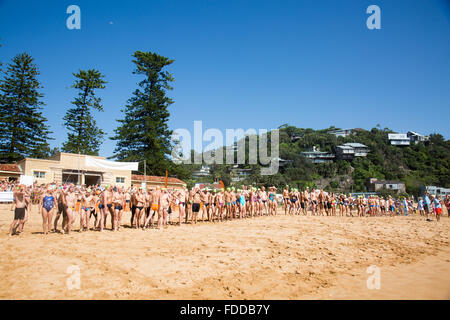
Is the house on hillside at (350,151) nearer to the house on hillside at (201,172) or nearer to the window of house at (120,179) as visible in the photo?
the house on hillside at (201,172)

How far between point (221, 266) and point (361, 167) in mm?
94240

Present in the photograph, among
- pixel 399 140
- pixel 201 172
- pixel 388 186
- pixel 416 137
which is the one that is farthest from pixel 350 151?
pixel 201 172

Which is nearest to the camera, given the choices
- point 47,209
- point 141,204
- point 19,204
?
point 19,204

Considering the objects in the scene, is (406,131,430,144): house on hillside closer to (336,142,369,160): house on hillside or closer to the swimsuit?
(336,142,369,160): house on hillside

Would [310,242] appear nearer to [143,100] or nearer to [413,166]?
[143,100]

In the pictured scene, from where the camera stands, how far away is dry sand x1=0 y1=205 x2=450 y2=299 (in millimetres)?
4603

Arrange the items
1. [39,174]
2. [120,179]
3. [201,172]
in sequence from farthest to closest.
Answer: [201,172] → [120,179] → [39,174]

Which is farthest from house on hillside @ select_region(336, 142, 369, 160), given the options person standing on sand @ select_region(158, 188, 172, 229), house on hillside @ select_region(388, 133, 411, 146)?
person standing on sand @ select_region(158, 188, 172, 229)

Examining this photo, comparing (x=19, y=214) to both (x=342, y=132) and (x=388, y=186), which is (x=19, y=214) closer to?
(x=388, y=186)

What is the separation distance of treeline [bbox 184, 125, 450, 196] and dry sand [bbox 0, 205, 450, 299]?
190ft

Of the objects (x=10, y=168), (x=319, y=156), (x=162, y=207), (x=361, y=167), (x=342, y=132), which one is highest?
(x=342, y=132)

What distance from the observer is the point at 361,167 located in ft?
292

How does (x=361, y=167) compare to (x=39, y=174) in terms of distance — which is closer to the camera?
(x=39, y=174)

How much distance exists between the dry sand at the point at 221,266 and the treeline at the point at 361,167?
5797 cm
